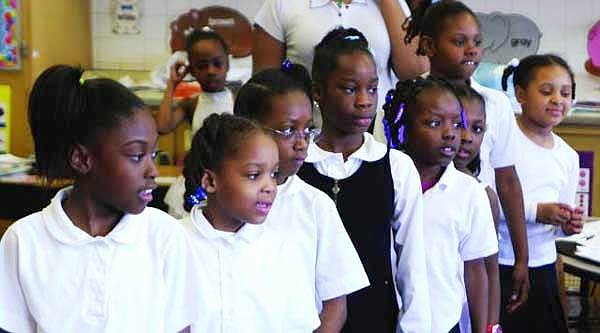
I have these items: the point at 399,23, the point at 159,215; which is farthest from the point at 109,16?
the point at 159,215

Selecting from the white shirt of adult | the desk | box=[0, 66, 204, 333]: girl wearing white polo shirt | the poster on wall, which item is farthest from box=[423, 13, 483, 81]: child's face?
the poster on wall

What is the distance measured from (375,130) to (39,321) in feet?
3.83

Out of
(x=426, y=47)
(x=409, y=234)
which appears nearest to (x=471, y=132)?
(x=426, y=47)

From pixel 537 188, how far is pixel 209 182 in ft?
4.04

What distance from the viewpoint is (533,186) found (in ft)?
8.23

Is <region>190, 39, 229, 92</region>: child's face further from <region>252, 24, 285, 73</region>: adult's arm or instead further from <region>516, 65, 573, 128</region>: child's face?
<region>516, 65, 573, 128</region>: child's face

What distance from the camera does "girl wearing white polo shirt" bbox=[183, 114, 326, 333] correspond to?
154cm

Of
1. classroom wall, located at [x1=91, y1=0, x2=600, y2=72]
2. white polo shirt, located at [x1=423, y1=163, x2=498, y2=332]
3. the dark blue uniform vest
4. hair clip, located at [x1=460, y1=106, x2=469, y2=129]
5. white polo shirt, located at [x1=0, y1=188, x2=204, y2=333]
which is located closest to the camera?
white polo shirt, located at [x1=0, y1=188, x2=204, y2=333]

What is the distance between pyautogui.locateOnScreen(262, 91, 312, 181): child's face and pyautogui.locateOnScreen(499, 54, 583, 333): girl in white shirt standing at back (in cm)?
95

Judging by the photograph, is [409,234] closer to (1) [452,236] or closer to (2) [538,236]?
(1) [452,236]

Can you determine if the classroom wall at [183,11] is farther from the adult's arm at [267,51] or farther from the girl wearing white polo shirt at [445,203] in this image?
the girl wearing white polo shirt at [445,203]

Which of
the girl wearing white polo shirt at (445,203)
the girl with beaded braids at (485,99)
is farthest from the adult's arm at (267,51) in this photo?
the girl wearing white polo shirt at (445,203)

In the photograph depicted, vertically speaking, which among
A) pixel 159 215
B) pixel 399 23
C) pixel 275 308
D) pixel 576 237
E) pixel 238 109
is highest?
pixel 399 23

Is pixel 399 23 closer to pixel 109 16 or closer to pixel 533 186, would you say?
pixel 533 186
